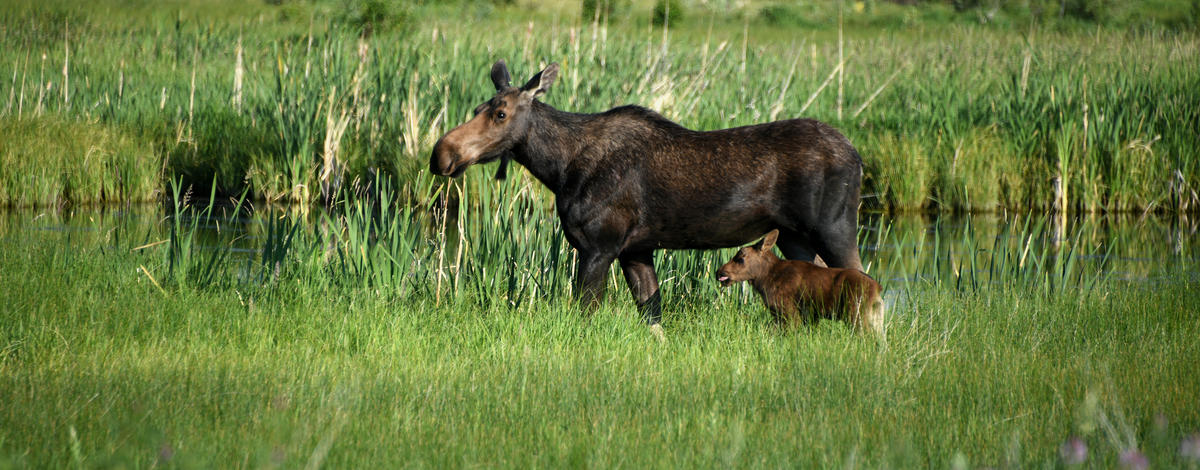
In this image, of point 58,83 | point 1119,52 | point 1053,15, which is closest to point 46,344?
point 58,83

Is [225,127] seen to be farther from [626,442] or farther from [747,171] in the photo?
[626,442]

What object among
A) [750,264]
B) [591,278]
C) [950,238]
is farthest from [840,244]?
[950,238]

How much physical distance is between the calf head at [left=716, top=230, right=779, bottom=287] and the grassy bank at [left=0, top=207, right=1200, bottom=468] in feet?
1.10

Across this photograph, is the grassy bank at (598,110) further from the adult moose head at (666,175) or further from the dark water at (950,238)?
the adult moose head at (666,175)

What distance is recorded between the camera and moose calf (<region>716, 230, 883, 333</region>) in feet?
18.3

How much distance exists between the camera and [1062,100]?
44.1 feet

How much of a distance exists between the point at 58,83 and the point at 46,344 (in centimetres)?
1061

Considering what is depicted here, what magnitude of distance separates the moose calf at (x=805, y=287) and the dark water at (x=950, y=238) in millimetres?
1587

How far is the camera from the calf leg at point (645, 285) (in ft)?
20.7

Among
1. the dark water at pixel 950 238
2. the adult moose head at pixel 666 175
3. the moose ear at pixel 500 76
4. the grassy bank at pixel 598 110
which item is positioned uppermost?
the moose ear at pixel 500 76

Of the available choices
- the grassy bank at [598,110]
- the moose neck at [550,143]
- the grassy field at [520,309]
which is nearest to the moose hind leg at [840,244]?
the grassy field at [520,309]

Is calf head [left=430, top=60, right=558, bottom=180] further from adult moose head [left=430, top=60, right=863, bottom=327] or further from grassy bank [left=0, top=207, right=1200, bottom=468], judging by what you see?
grassy bank [left=0, top=207, right=1200, bottom=468]

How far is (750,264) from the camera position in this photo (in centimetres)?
594

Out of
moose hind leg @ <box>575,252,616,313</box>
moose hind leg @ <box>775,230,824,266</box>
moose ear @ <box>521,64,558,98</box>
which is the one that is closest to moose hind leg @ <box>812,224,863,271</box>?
moose hind leg @ <box>775,230,824,266</box>
